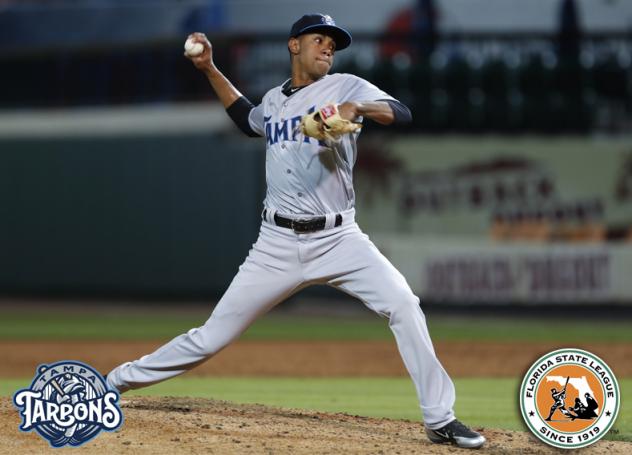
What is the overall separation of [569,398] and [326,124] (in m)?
1.52

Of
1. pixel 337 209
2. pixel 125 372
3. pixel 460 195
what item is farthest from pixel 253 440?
pixel 460 195

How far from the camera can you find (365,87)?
5.25 m

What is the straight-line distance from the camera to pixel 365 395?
322 inches

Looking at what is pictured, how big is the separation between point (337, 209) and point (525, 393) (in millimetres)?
1182

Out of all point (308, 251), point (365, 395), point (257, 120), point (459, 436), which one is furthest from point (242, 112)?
point (365, 395)

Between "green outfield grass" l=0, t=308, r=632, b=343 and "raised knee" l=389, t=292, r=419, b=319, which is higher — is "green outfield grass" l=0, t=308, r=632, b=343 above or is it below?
below

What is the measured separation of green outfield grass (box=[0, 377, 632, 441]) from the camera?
6.74m

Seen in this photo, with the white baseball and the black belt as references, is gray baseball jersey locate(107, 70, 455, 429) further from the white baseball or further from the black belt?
the white baseball

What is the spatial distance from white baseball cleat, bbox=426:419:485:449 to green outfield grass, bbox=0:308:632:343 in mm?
8420

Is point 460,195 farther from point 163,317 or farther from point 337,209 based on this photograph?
point 337,209

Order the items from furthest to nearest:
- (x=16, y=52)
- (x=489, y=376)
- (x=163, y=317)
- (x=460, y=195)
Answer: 1. (x=16, y=52)
2. (x=460, y=195)
3. (x=163, y=317)
4. (x=489, y=376)

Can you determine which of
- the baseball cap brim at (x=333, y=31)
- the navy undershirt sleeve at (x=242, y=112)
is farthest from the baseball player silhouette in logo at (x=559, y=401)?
the navy undershirt sleeve at (x=242, y=112)

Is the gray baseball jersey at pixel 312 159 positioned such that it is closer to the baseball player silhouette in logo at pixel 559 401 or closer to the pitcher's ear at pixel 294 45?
the pitcher's ear at pixel 294 45

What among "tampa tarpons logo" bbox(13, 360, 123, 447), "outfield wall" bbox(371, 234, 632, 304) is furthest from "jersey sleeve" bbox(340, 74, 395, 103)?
"outfield wall" bbox(371, 234, 632, 304)
